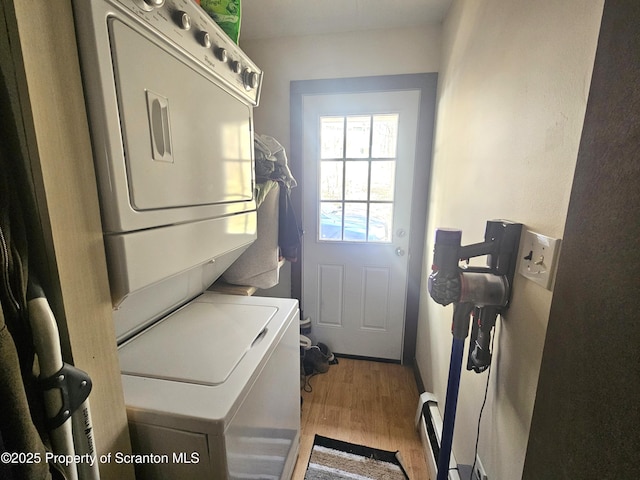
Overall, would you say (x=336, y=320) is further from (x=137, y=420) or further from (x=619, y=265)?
(x=619, y=265)

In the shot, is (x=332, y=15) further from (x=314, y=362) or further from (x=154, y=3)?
(x=314, y=362)

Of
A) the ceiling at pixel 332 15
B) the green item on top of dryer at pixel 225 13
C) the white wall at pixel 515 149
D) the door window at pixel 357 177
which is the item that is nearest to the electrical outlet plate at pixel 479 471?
the white wall at pixel 515 149

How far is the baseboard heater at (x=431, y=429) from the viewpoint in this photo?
139cm

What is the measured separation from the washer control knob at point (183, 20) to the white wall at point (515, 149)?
0.94 metres

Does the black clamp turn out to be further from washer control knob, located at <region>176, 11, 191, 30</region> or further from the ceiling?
the ceiling

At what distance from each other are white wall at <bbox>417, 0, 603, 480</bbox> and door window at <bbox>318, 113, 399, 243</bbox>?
70 centimetres

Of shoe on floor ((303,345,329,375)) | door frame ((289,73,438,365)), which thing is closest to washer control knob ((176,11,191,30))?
door frame ((289,73,438,365))

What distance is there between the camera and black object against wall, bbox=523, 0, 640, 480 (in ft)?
1.29

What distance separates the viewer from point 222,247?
1.08 m

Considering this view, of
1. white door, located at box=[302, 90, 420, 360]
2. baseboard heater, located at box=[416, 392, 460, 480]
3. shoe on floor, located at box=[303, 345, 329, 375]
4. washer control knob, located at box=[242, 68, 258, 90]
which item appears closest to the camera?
washer control knob, located at box=[242, 68, 258, 90]

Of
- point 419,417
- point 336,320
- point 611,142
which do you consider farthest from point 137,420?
point 336,320

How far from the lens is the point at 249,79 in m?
1.17

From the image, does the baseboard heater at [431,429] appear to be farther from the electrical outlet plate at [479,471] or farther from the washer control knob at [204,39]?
the washer control knob at [204,39]

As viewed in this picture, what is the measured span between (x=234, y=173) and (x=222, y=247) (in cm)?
29
